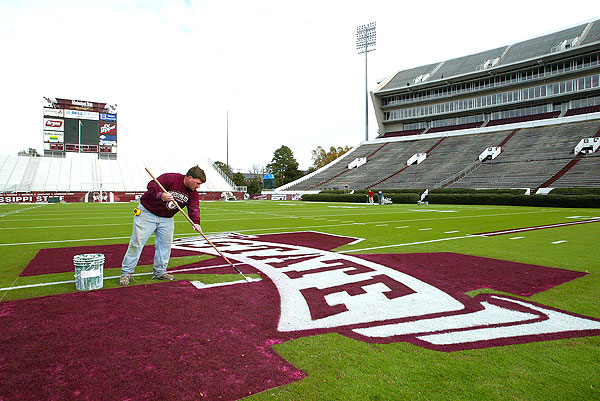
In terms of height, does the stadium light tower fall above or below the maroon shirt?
above

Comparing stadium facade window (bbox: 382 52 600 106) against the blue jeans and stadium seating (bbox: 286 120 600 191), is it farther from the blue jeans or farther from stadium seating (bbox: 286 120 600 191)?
the blue jeans

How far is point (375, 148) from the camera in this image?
70062mm

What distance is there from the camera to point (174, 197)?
6137 mm

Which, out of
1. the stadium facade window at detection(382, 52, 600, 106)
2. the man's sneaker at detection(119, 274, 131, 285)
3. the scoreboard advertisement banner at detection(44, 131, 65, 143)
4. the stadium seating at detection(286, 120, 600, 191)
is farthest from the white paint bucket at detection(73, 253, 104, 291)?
the stadium facade window at detection(382, 52, 600, 106)

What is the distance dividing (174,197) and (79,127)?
195 feet

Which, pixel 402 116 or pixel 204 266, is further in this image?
pixel 402 116

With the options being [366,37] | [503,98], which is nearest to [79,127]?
[366,37]

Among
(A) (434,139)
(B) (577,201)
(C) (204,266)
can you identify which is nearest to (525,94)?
(A) (434,139)

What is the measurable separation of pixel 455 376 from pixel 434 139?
67240 millimetres

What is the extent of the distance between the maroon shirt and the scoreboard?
2307 inches

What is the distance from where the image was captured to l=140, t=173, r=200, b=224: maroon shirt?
5918 millimetres

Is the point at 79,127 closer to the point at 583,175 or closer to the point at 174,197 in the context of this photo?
the point at 174,197

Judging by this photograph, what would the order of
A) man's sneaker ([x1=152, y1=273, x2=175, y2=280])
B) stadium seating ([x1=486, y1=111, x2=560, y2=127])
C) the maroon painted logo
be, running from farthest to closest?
1. stadium seating ([x1=486, y1=111, x2=560, y2=127])
2. man's sneaker ([x1=152, y1=273, x2=175, y2=280])
3. the maroon painted logo

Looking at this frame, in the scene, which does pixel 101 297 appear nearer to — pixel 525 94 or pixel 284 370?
pixel 284 370
